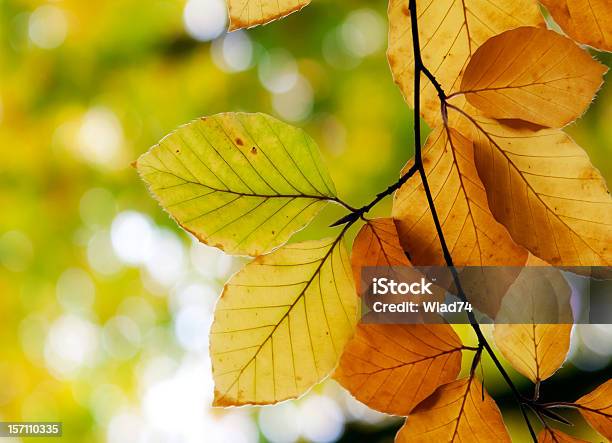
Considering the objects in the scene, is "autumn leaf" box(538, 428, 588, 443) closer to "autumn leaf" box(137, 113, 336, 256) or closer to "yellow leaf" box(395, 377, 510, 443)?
"yellow leaf" box(395, 377, 510, 443)

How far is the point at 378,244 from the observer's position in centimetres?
30

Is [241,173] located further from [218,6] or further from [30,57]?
→ [30,57]

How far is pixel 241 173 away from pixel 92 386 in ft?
7.15

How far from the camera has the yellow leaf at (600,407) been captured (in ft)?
0.97

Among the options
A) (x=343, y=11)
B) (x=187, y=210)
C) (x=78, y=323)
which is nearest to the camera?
(x=187, y=210)

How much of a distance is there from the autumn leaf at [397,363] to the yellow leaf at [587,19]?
163mm

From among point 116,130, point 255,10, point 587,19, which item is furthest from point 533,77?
point 116,130

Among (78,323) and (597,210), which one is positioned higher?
(78,323)

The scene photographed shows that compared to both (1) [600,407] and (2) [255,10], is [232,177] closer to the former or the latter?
(2) [255,10]

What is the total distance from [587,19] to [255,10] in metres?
0.16

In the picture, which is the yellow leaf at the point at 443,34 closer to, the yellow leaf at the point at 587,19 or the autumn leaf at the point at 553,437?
the yellow leaf at the point at 587,19

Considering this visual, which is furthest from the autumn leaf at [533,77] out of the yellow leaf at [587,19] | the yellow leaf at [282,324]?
the yellow leaf at [282,324]

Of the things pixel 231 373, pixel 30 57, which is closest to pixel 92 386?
pixel 30 57

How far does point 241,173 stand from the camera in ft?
0.91
